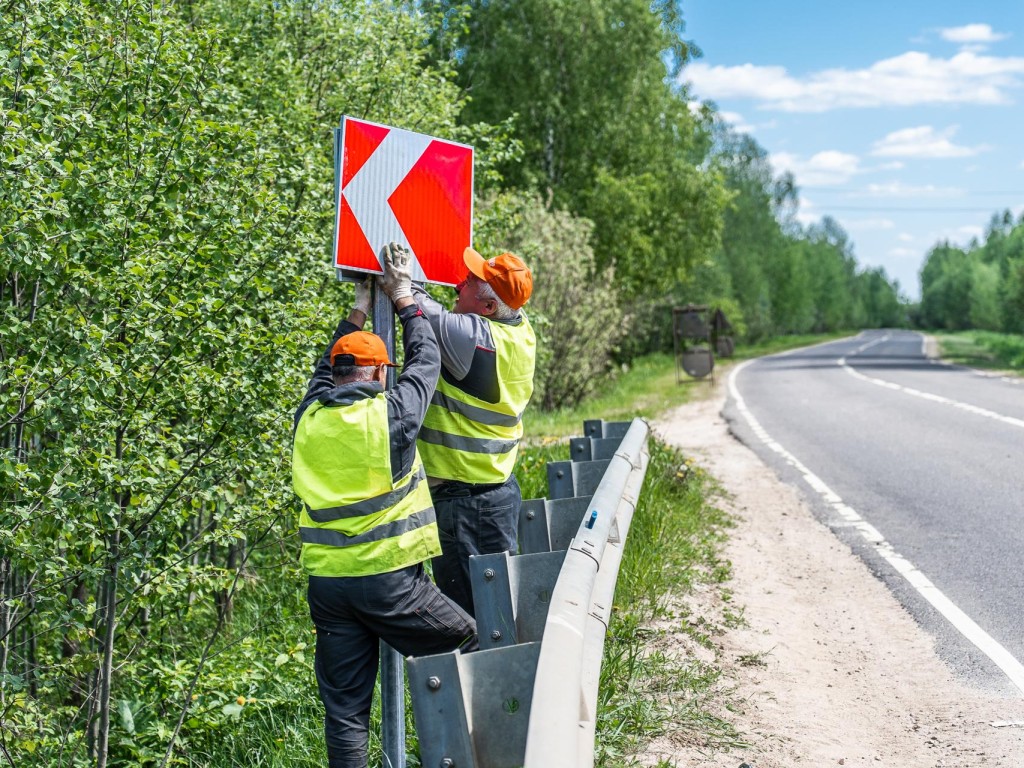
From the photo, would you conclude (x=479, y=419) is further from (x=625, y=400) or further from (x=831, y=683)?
(x=625, y=400)

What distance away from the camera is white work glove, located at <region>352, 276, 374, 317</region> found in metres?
3.77

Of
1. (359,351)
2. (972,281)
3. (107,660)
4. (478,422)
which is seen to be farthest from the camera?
(972,281)

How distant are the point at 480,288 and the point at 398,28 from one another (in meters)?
6.55

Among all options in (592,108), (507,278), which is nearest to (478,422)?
(507,278)

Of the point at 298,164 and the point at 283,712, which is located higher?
the point at 298,164

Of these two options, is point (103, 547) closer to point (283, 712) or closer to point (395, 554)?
point (283, 712)

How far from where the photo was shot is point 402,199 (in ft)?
12.3

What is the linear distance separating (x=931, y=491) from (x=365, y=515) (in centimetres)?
779

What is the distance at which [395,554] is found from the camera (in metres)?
3.66

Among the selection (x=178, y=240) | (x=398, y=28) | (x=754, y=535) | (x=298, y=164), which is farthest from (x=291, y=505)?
(x=398, y=28)

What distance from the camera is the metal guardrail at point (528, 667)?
2305 mm

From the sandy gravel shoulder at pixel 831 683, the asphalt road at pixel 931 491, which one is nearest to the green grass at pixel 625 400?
the asphalt road at pixel 931 491

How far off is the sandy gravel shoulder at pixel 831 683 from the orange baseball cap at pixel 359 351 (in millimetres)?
1840

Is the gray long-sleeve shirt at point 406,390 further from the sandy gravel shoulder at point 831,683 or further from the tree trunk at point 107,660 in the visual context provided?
the tree trunk at point 107,660
